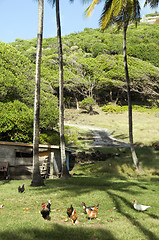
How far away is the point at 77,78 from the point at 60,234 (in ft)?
193

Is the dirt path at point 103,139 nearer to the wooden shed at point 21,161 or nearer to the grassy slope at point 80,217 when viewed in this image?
the wooden shed at point 21,161

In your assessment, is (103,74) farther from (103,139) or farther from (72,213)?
(72,213)

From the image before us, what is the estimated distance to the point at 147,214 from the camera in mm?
8516

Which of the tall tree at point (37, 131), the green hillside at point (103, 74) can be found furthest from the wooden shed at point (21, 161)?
the green hillside at point (103, 74)

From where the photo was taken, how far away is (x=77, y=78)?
6291 centimetres

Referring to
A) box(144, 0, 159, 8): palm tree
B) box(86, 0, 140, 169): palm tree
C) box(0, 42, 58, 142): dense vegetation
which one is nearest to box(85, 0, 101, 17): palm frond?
box(86, 0, 140, 169): palm tree

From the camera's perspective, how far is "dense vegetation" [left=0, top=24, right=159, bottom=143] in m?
23.7

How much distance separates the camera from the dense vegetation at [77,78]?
932 inches

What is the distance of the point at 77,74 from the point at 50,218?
6224 centimetres

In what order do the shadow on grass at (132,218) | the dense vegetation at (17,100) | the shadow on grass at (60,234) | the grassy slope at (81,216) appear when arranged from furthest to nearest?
1. the dense vegetation at (17,100)
2. the shadow on grass at (132,218)
3. the grassy slope at (81,216)
4. the shadow on grass at (60,234)

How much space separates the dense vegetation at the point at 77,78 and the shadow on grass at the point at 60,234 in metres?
16.8

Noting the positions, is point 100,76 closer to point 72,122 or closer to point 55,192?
point 72,122

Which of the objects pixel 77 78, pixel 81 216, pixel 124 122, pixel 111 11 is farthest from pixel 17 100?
pixel 77 78

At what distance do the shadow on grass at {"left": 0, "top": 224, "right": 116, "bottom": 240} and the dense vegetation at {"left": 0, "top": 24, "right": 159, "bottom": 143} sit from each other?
1684 cm
